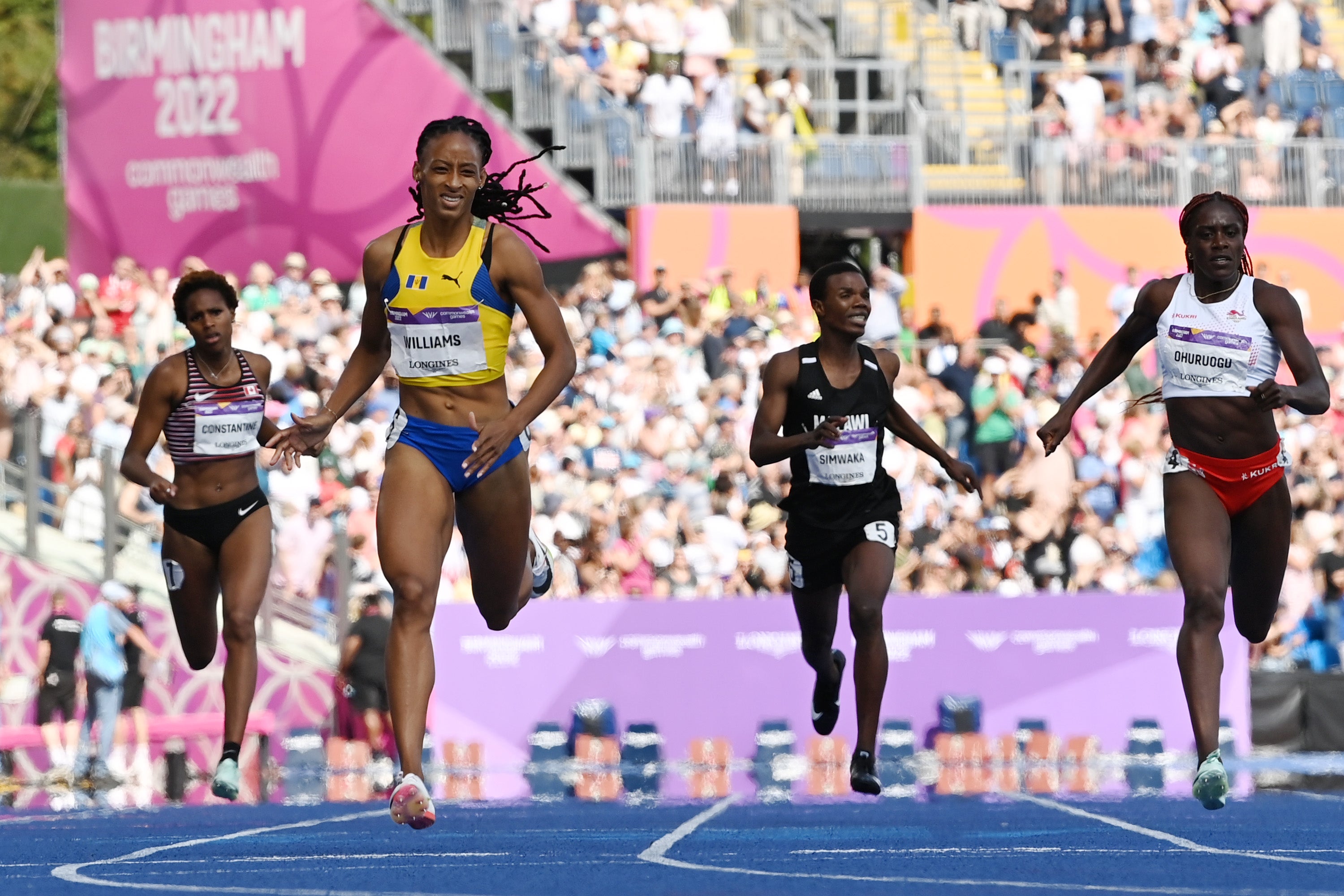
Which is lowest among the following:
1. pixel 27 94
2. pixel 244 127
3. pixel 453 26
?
pixel 244 127

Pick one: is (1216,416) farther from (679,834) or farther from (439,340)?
(439,340)

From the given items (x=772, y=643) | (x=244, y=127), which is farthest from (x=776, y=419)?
(x=244, y=127)

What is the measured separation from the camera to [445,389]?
877 centimetres

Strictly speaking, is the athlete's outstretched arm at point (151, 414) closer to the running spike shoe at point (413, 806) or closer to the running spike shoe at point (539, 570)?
the running spike shoe at point (539, 570)

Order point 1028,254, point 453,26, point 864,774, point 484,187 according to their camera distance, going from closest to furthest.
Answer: point 484,187
point 864,774
point 1028,254
point 453,26

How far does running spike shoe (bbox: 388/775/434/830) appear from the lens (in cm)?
781

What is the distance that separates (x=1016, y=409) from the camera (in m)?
21.9

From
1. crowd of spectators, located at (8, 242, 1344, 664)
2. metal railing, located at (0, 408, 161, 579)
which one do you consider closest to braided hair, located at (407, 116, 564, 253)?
crowd of spectators, located at (8, 242, 1344, 664)

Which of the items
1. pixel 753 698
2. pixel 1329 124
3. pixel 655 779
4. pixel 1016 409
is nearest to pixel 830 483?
pixel 655 779

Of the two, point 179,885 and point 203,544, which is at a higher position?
point 203,544

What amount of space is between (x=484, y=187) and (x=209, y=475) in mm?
2965

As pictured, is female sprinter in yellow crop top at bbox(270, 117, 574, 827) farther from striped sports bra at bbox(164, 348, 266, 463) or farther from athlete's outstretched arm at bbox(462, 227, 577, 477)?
striped sports bra at bbox(164, 348, 266, 463)

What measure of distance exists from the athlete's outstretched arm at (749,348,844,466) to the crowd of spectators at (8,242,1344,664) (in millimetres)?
7324

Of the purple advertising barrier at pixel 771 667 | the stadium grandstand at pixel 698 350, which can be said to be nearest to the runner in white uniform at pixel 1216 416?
the stadium grandstand at pixel 698 350
